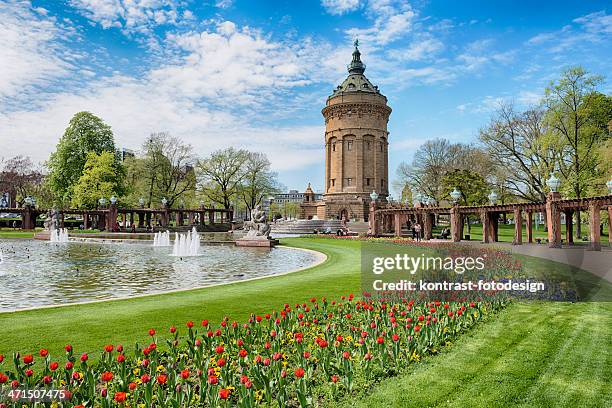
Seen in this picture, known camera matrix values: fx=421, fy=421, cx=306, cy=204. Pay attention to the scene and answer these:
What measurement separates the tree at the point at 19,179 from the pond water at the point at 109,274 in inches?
2340

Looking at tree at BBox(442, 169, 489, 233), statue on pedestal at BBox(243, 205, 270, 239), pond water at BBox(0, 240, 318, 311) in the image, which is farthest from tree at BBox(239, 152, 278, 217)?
pond water at BBox(0, 240, 318, 311)

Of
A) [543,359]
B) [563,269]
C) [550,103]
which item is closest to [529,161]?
[550,103]

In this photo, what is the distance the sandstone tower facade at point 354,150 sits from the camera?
69.8 metres

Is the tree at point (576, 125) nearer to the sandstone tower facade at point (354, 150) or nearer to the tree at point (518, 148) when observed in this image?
the tree at point (518, 148)

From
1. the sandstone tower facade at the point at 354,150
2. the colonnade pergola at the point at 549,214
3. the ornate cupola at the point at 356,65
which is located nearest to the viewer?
the colonnade pergola at the point at 549,214

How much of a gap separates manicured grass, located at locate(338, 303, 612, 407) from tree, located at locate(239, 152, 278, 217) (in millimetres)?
71577

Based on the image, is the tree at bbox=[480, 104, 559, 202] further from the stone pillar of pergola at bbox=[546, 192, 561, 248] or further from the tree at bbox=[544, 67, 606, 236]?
the stone pillar of pergola at bbox=[546, 192, 561, 248]

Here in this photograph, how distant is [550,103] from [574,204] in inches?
758

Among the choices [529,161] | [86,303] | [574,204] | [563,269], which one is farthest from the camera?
[529,161]

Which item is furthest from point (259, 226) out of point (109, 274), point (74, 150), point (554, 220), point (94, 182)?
point (74, 150)

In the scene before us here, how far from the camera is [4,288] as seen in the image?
12.5 m

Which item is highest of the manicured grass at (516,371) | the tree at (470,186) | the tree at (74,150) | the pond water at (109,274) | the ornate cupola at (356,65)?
the ornate cupola at (356,65)

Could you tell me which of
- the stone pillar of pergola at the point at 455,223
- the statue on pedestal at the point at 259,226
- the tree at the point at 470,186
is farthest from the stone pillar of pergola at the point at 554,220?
the tree at the point at 470,186

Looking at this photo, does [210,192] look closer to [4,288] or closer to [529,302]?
[4,288]
